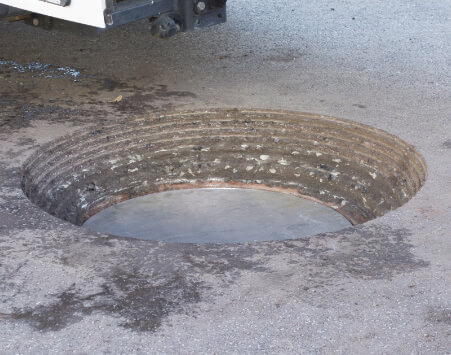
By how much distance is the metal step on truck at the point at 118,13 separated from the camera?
3.56 metres

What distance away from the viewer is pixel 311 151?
4.42m

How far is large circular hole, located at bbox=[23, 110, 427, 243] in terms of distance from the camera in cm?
407

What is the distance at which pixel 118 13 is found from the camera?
3.61 m

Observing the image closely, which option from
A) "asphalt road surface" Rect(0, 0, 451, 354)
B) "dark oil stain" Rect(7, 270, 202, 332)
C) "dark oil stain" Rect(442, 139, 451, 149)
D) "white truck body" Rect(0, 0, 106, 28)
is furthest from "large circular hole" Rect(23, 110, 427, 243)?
"dark oil stain" Rect(7, 270, 202, 332)

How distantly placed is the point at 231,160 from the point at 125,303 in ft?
7.06

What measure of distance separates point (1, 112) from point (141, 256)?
193 cm

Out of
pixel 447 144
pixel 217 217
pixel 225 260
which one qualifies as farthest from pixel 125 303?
pixel 447 144

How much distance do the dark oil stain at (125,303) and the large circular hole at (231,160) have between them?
1.41 metres

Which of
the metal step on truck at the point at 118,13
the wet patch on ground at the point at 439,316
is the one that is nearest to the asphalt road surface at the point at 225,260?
the wet patch on ground at the point at 439,316

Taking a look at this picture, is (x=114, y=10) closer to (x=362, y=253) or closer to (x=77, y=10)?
(x=77, y=10)

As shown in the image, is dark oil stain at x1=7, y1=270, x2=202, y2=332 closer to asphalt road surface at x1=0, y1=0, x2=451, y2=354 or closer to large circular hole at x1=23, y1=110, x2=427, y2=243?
asphalt road surface at x1=0, y1=0, x2=451, y2=354

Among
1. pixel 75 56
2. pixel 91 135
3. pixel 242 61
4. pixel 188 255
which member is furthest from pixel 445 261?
pixel 75 56

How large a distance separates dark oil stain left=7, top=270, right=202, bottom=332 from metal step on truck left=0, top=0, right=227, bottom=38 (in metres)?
1.45

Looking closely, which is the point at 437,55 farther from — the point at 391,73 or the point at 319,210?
the point at 319,210
